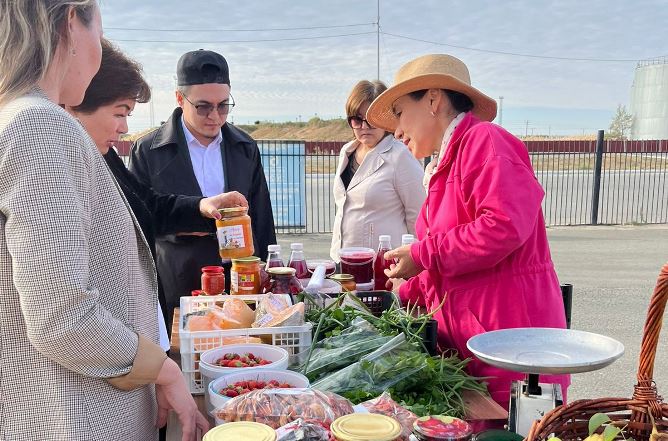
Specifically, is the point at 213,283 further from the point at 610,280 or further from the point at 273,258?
the point at 610,280

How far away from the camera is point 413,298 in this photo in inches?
120

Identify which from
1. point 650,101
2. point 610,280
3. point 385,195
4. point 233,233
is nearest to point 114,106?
point 233,233

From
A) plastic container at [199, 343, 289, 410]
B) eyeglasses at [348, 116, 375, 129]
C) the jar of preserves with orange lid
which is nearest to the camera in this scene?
plastic container at [199, 343, 289, 410]

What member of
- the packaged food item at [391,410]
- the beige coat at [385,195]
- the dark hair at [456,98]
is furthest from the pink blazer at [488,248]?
the beige coat at [385,195]

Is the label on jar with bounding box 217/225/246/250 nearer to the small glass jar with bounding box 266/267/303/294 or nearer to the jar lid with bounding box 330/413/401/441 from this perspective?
the small glass jar with bounding box 266/267/303/294

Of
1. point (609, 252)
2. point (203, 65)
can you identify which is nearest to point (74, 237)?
point (203, 65)

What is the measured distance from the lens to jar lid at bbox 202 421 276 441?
4.34 feet

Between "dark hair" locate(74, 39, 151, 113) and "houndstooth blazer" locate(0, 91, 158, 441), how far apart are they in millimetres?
Result: 1335

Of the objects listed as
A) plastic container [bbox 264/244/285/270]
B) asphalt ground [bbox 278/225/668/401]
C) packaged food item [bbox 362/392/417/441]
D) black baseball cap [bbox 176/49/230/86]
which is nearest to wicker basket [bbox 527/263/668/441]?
packaged food item [bbox 362/392/417/441]

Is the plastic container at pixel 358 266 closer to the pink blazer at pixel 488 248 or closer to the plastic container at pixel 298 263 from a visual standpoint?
the plastic container at pixel 298 263

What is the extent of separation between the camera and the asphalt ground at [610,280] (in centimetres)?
530

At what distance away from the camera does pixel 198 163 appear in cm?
432

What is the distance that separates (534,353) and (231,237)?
Result: 5.56ft

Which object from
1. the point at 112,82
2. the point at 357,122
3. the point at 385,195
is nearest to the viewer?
the point at 112,82
